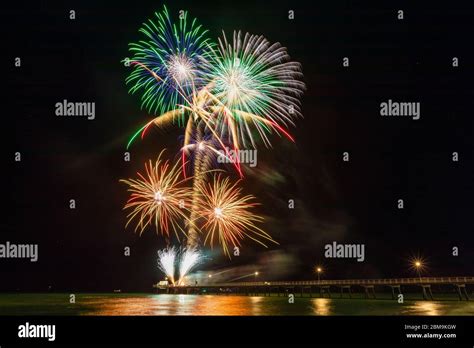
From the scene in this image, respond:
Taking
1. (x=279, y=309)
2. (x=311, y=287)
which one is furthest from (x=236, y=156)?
(x=311, y=287)

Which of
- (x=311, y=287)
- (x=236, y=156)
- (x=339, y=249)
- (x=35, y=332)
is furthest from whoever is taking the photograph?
(x=311, y=287)

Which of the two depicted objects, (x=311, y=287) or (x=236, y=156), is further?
(x=311, y=287)

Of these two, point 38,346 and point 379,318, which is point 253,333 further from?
point 38,346

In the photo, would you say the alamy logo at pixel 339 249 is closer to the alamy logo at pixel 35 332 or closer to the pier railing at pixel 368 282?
the pier railing at pixel 368 282

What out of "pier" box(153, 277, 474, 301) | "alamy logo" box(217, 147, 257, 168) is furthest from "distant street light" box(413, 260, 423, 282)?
"alamy logo" box(217, 147, 257, 168)

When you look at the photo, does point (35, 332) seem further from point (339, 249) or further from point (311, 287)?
point (311, 287)

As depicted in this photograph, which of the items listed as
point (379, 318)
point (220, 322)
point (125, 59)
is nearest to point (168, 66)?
point (125, 59)
